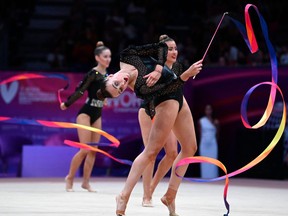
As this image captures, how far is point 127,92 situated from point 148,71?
766 centimetres

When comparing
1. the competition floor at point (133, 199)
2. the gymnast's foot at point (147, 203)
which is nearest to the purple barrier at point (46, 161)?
the competition floor at point (133, 199)

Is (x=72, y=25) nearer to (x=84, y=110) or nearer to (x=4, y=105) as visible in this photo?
(x=4, y=105)

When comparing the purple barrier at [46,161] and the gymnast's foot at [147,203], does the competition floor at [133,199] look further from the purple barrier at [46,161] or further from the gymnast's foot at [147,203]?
the purple barrier at [46,161]

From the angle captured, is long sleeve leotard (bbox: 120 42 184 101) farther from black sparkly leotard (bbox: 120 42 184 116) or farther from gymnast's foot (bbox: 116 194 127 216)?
gymnast's foot (bbox: 116 194 127 216)

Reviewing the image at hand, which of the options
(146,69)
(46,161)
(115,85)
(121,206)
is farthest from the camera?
(46,161)

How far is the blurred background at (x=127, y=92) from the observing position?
1373cm

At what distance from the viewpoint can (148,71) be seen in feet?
21.6

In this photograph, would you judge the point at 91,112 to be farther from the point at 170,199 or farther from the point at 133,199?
the point at 170,199

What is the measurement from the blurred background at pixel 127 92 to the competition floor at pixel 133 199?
106 centimetres

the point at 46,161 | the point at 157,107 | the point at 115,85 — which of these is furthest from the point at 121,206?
the point at 46,161

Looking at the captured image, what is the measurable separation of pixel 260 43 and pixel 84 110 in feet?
19.5

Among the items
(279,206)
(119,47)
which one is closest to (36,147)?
(119,47)

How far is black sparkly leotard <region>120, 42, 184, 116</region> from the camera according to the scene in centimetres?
648

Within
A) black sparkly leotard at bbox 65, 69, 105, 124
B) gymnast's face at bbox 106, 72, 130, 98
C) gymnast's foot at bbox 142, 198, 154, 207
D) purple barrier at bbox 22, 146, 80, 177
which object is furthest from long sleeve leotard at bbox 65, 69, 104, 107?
gymnast's face at bbox 106, 72, 130, 98
